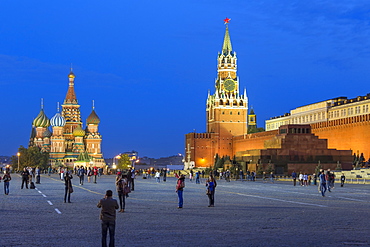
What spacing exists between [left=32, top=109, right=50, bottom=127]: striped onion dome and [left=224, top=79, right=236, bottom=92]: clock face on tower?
134 ft

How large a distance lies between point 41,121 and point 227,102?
41.9m

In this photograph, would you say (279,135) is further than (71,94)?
No

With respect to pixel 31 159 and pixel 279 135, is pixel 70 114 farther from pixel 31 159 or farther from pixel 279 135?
pixel 279 135

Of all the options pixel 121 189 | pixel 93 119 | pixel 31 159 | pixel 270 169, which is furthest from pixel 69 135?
pixel 121 189

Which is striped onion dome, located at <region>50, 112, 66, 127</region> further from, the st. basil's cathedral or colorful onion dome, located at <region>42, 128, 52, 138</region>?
Answer: colorful onion dome, located at <region>42, 128, 52, 138</region>

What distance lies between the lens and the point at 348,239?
1095cm

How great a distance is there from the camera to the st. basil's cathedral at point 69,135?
13362 cm

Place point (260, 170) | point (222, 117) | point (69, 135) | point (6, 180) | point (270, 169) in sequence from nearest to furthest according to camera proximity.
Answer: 1. point (6, 180)
2. point (270, 169)
3. point (260, 170)
4. point (222, 117)
5. point (69, 135)

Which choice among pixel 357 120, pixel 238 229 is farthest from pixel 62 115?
pixel 238 229

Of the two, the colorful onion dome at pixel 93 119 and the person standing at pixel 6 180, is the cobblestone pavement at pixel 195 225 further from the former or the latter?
the colorful onion dome at pixel 93 119

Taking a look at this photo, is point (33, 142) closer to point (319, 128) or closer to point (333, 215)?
point (319, 128)

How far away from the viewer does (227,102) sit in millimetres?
136250

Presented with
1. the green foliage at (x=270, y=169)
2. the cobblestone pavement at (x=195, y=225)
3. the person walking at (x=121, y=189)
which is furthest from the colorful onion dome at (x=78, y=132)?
the person walking at (x=121, y=189)

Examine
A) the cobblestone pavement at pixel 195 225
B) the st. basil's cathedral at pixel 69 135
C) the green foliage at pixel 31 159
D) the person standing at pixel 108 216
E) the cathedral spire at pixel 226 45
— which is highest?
the cathedral spire at pixel 226 45
